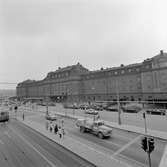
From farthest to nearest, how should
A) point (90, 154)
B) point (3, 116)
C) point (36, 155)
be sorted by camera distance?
point (3, 116) < point (36, 155) < point (90, 154)

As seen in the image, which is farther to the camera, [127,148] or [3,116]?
[3,116]

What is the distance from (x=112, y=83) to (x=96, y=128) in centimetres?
5185

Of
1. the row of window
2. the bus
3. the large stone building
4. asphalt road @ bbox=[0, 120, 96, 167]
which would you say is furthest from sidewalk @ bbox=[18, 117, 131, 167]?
the row of window

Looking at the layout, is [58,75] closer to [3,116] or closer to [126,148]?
[3,116]

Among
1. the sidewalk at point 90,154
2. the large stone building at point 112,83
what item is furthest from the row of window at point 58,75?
the sidewalk at point 90,154

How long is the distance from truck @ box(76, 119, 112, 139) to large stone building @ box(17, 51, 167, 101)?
18.8 m

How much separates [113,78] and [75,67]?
1057 inches

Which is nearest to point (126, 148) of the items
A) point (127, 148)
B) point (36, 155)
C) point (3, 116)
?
point (127, 148)

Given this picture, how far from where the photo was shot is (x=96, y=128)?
21.6 m

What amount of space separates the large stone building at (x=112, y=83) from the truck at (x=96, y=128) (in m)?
18.8

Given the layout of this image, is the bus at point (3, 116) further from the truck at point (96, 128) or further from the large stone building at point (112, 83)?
the large stone building at point (112, 83)

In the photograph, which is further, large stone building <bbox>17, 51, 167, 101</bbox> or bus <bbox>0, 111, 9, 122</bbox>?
large stone building <bbox>17, 51, 167, 101</bbox>

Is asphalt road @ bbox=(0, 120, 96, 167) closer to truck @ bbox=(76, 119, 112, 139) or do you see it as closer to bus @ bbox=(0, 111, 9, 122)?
truck @ bbox=(76, 119, 112, 139)

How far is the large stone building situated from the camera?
56.3 metres
